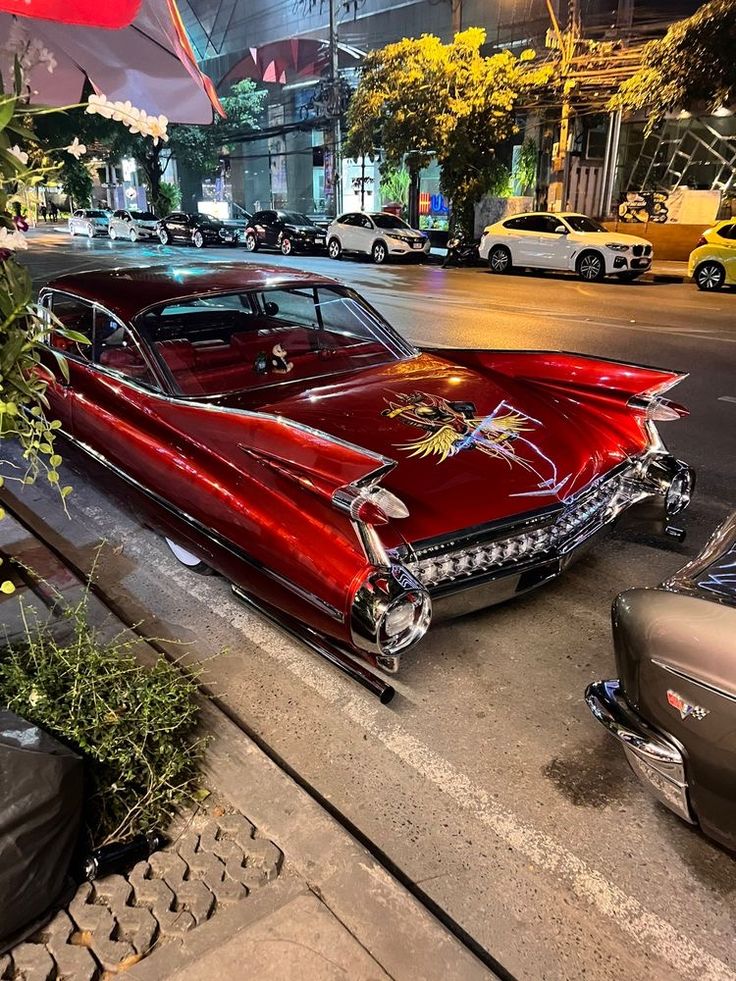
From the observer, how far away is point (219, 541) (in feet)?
10.4

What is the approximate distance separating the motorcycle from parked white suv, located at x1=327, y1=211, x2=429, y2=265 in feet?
3.13

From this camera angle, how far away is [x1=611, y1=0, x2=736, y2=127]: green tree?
18.6 metres

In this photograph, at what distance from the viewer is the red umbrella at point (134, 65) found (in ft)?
12.1

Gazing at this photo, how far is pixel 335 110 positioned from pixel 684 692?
3315cm

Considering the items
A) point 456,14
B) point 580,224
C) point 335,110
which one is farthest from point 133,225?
point 580,224

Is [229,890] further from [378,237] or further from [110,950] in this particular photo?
[378,237]

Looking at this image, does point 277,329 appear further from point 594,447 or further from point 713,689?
point 713,689

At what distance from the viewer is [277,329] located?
455cm

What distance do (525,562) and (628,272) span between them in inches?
616

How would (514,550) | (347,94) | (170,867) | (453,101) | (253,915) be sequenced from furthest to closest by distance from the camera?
(347,94) → (453,101) → (514,550) → (170,867) → (253,915)

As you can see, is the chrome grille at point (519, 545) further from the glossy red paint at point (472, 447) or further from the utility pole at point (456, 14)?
the utility pole at point (456, 14)

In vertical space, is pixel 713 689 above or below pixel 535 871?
above

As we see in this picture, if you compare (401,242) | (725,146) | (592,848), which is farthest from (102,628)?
(725,146)

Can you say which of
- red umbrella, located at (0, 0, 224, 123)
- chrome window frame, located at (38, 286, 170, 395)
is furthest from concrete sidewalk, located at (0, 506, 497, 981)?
red umbrella, located at (0, 0, 224, 123)
